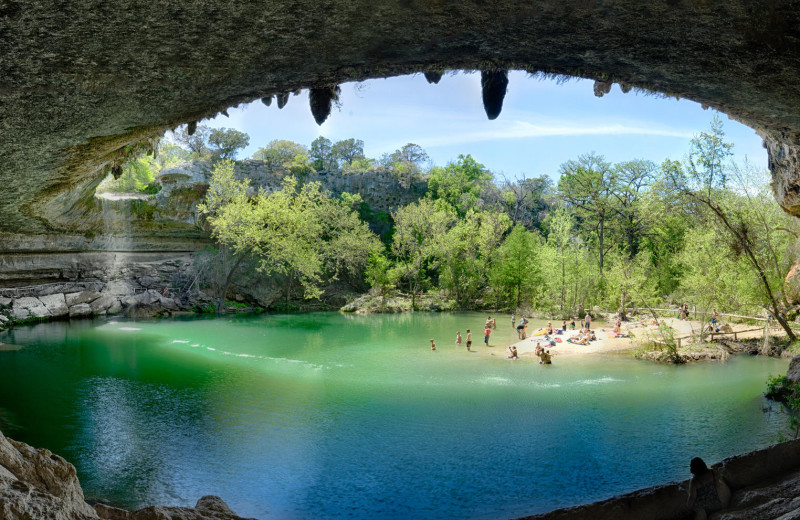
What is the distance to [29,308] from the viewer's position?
30047 mm

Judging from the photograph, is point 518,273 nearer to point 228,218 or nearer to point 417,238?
point 417,238

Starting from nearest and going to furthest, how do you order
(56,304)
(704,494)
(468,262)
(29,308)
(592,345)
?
1. (704,494)
2. (592,345)
3. (29,308)
4. (56,304)
5. (468,262)

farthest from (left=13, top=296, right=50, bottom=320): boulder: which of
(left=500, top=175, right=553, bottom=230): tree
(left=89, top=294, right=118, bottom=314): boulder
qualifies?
(left=500, top=175, right=553, bottom=230): tree

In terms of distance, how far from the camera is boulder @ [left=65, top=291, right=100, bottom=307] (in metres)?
32.3

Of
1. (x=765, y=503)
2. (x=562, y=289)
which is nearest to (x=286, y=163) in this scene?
(x=562, y=289)

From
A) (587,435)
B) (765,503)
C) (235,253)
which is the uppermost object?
(235,253)

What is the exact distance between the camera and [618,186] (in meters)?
41.6

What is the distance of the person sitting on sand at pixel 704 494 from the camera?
6.24 metres

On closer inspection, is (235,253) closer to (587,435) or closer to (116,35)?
(587,435)

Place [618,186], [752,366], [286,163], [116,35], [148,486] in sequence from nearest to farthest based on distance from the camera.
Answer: [116,35] < [148,486] < [752,366] < [618,186] < [286,163]

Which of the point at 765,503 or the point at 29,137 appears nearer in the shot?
the point at 765,503

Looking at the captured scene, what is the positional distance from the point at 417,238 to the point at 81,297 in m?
24.6

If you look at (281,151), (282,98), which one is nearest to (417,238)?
(281,151)

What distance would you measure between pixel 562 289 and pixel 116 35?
3487 cm
